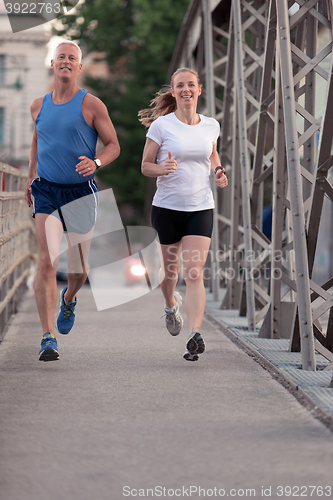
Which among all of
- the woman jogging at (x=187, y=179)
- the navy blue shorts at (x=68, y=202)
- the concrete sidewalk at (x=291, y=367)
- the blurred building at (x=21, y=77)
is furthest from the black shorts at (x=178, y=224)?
the blurred building at (x=21, y=77)

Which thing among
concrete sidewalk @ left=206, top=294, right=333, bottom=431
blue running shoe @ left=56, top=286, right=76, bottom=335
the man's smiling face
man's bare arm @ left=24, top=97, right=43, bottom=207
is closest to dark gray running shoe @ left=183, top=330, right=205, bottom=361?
concrete sidewalk @ left=206, top=294, right=333, bottom=431

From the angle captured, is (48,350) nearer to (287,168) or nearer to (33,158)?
(33,158)

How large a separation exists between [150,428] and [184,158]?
253cm

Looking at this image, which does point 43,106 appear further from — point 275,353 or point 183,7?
point 183,7

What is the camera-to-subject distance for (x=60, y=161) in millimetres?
5984

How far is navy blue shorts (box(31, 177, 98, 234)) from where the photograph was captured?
6.02m

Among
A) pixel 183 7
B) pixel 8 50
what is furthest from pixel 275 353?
pixel 8 50

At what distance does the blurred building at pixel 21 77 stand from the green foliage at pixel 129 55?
17594mm

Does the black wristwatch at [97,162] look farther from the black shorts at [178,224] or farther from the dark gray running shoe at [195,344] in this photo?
the dark gray running shoe at [195,344]

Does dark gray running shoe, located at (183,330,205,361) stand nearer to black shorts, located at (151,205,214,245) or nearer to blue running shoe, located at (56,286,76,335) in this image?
black shorts, located at (151,205,214,245)

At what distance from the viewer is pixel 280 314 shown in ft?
24.1

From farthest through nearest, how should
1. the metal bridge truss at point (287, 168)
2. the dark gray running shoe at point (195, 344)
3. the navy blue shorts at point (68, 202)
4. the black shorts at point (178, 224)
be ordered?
the black shorts at point (178, 224)
the navy blue shorts at point (68, 202)
the dark gray running shoe at point (195, 344)
the metal bridge truss at point (287, 168)

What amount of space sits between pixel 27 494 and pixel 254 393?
6.97 ft

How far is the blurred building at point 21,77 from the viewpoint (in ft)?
183
